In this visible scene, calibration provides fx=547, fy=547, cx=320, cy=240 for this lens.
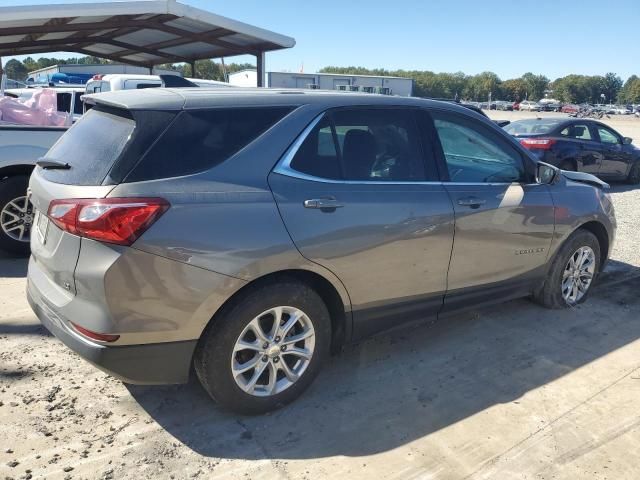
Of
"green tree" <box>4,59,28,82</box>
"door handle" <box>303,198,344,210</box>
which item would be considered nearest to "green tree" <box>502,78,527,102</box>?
"green tree" <box>4,59,28,82</box>

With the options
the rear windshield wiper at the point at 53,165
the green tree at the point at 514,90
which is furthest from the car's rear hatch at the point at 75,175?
the green tree at the point at 514,90

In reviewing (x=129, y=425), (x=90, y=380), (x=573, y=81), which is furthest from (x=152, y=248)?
(x=573, y=81)

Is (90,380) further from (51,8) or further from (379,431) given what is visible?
(51,8)

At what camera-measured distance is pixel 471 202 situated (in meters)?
3.73

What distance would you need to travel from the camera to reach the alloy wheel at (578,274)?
4719 millimetres

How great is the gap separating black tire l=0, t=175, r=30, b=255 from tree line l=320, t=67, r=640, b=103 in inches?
5897

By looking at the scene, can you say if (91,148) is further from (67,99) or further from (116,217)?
(67,99)

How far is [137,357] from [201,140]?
112 centimetres

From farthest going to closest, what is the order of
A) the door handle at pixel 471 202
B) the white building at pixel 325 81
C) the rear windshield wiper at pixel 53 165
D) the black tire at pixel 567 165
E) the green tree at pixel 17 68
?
the green tree at pixel 17 68 → the white building at pixel 325 81 → the black tire at pixel 567 165 → the door handle at pixel 471 202 → the rear windshield wiper at pixel 53 165

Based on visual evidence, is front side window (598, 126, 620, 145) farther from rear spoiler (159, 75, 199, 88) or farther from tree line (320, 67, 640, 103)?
tree line (320, 67, 640, 103)

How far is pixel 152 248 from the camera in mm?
2539

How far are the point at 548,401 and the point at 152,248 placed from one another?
2.52 meters

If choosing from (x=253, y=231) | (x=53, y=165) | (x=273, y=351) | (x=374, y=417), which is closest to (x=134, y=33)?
(x=53, y=165)

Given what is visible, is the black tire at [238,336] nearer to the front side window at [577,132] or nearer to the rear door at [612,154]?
the front side window at [577,132]
